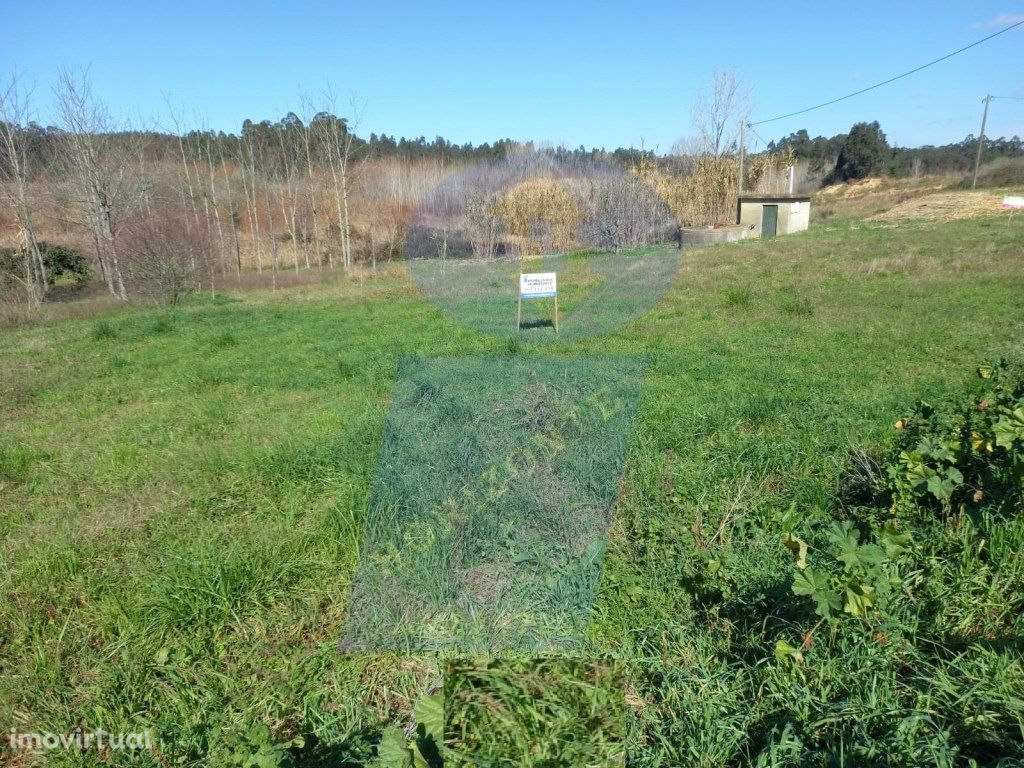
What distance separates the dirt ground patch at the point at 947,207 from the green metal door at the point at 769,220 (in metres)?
6.37

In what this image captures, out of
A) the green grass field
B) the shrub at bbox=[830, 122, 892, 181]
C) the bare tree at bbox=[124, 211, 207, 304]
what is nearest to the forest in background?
the bare tree at bbox=[124, 211, 207, 304]

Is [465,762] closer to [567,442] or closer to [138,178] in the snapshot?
[567,442]

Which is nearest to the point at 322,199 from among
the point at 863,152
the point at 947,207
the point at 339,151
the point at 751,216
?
the point at 339,151

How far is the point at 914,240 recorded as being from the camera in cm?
1958

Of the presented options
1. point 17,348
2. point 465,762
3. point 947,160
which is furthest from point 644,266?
point 947,160

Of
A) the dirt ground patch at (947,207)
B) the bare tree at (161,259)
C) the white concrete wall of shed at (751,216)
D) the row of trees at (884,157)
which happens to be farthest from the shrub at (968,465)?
the row of trees at (884,157)

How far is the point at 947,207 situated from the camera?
3284 centimetres

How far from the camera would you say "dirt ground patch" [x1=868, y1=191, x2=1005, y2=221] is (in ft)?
97.9

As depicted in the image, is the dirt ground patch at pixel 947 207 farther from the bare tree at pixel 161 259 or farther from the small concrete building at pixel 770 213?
the bare tree at pixel 161 259

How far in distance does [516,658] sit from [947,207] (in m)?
38.8

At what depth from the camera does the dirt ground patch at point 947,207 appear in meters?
29.8

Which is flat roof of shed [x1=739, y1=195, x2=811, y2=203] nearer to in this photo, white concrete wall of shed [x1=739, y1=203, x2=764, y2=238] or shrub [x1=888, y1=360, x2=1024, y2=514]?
white concrete wall of shed [x1=739, y1=203, x2=764, y2=238]

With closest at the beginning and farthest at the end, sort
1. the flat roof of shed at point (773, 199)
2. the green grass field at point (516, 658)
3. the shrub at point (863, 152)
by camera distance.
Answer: the green grass field at point (516, 658), the flat roof of shed at point (773, 199), the shrub at point (863, 152)

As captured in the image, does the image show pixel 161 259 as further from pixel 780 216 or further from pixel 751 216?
pixel 780 216
